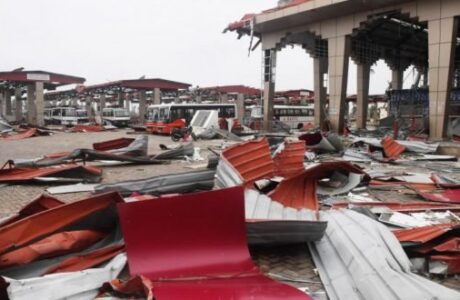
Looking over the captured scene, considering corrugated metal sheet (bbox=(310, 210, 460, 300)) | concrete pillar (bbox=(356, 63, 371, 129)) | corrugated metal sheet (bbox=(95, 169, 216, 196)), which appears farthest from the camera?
concrete pillar (bbox=(356, 63, 371, 129))

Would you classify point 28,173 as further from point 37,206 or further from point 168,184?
point 37,206

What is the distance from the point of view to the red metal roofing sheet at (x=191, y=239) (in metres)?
3.76

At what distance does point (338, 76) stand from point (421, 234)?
73.3ft

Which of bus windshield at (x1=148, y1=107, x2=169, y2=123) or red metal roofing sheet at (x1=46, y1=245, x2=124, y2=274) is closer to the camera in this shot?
red metal roofing sheet at (x1=46, y1=245, x2=124, y2=274)

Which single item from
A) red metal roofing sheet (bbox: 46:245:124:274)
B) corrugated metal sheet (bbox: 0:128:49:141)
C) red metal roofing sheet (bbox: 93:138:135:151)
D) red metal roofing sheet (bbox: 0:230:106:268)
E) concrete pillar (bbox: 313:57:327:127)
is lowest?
corrugated metal sheet (bbox: 0:128:49:141)

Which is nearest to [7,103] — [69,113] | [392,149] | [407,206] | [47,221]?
[69,113]

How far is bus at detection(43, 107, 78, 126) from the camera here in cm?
4356

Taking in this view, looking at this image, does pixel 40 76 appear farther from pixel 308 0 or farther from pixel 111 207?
pixel 111 207

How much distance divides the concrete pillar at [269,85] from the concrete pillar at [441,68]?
11077 millimetres

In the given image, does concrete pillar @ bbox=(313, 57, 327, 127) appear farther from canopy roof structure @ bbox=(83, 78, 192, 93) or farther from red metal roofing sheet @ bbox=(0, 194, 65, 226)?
red metal roofing sheet @ bbox=(0, 194, 65, 226)

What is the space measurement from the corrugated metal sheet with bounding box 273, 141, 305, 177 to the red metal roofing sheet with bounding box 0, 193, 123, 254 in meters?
5.11

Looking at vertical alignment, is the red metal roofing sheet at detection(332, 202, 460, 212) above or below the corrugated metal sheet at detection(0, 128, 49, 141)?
above

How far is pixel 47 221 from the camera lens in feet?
13.5

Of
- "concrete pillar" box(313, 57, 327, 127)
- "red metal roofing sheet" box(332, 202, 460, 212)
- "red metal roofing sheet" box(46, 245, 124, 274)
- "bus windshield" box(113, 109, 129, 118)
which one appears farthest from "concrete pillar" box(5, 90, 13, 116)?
"red metal roofing sheet" box(46, 245, 124, 274)
